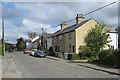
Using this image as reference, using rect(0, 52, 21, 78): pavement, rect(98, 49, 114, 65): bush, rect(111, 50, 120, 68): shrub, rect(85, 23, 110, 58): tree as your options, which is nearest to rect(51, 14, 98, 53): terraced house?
rect(85, 23, 110, 58): tree

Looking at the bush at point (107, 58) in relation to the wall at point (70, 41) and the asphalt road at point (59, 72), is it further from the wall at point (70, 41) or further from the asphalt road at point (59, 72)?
the wall at point (70, 41)

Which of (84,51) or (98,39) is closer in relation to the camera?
(98,39)

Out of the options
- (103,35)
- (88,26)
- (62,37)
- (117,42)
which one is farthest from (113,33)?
(103,35)

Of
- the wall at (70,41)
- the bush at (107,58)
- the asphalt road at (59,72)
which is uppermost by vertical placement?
the wall at (70,41)

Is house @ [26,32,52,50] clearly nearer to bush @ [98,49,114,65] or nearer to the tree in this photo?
the tree

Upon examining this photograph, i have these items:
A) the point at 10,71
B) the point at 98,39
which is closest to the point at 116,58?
the point at 98,39

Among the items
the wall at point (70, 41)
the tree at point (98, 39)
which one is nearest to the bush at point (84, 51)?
the wall at point (70, 41)

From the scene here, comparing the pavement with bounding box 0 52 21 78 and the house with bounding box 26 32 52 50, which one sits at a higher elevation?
the house with bounding box 26 32 52 50

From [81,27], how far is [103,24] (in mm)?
9853

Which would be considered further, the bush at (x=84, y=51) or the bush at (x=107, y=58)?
the bush at (x=84, y=51)

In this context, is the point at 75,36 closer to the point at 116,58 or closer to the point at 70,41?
the point at 70,41

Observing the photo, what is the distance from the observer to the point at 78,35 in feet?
93.4

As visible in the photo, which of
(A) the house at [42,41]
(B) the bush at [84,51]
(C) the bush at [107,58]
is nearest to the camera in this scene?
(C) the bush at [107,58]

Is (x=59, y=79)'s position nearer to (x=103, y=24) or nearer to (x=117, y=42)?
(x=103, y=24)
